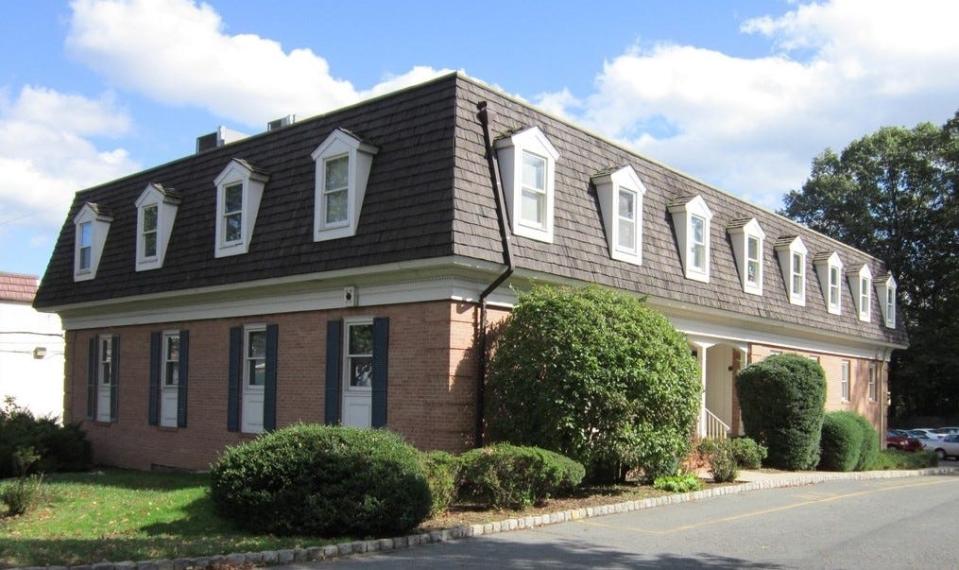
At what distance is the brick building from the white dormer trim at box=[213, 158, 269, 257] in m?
0.04

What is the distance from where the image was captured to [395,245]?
1543 cm

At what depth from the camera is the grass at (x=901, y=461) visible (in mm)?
24669

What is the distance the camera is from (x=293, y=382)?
17.9 metres

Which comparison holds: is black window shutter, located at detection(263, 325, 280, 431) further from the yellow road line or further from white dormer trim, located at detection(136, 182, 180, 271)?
the yellow road line

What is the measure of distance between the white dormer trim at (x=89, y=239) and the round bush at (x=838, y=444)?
1915 cm

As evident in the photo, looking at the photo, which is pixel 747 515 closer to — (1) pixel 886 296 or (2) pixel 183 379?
(2) pixel 183 379

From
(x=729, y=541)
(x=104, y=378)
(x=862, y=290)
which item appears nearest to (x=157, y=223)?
(x=104, y=378)

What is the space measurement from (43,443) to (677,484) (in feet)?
48.2

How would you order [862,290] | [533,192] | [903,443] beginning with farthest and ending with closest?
[903,443]
[862,290]
[533,192]

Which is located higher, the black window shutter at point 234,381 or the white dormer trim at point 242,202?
the white dormer trim at point 242,202

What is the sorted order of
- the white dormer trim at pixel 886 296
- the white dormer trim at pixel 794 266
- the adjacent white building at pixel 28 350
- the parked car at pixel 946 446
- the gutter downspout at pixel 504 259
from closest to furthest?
the gutter downspout at pixel 504 259 → the white dormer trim at pixel 794 266 → the adjacent white building at pixel 28 350 → the white dormer trim at pixel 886 296 → the parked car at pixel 946 446

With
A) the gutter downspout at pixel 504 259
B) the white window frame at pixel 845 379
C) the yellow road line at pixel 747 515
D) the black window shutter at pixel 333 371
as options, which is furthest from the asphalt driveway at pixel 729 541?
the white window frame at pixel 845 379

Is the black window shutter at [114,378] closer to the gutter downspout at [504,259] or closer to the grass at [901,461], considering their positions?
the gutter downspout at [504,259]

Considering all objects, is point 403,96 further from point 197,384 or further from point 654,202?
point 197,384
